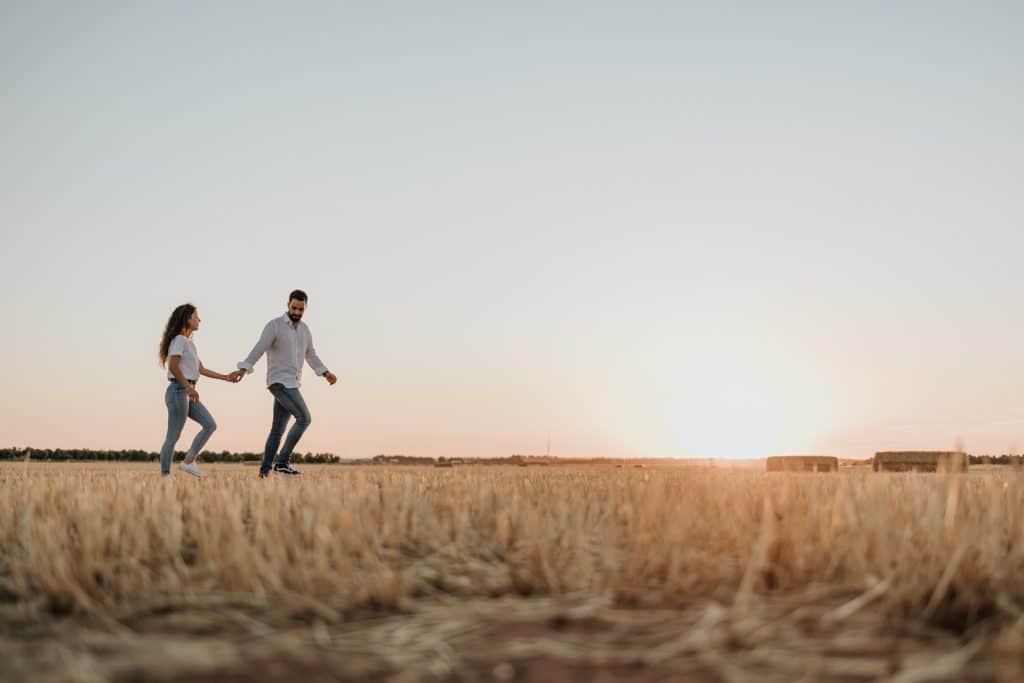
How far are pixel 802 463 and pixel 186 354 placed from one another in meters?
23.8

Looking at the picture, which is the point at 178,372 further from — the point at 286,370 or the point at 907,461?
the point at 907,461

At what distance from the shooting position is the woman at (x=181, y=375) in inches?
457

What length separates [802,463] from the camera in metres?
30.5

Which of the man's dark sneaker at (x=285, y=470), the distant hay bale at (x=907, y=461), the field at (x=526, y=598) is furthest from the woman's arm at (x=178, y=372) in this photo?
the distant hay bale at (x=907, y=461)

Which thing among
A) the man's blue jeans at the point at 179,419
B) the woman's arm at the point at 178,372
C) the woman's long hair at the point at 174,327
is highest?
the woman's long hair at the point at 174,327

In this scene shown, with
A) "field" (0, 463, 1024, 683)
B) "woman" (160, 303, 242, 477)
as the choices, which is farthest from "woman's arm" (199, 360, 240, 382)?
"field" (0, 463, 1024, 683)

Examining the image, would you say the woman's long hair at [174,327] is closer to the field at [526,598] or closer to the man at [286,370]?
the man at [286,370]

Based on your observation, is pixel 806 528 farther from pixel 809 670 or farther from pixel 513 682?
pixel 513 682

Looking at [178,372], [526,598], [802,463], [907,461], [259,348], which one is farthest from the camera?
[802,463]

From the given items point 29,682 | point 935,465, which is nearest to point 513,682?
point 29,682

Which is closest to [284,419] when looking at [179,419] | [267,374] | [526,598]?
[267,374]

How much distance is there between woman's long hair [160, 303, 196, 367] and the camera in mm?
11812

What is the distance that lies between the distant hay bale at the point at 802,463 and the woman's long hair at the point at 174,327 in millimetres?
22710

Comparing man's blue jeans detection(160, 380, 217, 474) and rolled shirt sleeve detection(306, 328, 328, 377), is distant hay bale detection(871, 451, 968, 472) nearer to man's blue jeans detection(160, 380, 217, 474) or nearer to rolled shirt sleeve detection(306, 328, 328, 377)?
rolled shirt sleeve detection(306, 328, 328, 377)
